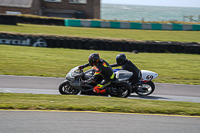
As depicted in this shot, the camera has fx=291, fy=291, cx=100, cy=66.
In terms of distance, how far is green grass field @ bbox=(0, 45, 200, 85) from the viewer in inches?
550

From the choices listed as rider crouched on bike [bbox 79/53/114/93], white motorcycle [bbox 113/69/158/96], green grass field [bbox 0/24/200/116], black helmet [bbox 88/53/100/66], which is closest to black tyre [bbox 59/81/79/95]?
rider crouched on bike [bbox 79/53/114/93]

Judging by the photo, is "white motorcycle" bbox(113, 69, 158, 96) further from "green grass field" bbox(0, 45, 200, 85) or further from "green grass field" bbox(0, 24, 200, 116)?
"green grass field" bbox(0, 45, 200, 85)

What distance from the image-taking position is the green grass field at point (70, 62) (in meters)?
14.0

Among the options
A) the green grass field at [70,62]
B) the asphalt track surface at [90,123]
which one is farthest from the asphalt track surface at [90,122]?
the green grass field at [70,62]

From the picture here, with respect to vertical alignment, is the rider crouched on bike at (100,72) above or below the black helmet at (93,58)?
below

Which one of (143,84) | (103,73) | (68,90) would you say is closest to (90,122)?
(103,73)

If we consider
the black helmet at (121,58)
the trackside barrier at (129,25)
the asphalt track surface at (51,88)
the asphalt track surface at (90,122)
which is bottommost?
the asphalt track surface at (51,88)

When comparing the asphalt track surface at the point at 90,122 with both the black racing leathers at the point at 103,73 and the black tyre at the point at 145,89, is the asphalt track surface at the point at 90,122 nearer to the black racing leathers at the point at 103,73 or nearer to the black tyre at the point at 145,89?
the black racing leathers at the point at 103,73

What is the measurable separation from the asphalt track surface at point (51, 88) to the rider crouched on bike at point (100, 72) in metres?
1.24

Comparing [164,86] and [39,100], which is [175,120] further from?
[164,86]

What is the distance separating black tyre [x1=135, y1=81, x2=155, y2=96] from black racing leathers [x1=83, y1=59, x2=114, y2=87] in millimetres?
1324

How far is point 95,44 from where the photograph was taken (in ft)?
69.8

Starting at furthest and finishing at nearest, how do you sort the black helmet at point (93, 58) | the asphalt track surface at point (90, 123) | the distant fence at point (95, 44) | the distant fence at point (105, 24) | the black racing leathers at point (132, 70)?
the distant fence at point (105, 24), the distant fence at point (95, 44), the black racing leathers at point (132, 70), the black helmet at point (93, 58), the asphalt track surface at point (90, 123)

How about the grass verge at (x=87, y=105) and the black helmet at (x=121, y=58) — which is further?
the black helmet at (x=121, y=58)
